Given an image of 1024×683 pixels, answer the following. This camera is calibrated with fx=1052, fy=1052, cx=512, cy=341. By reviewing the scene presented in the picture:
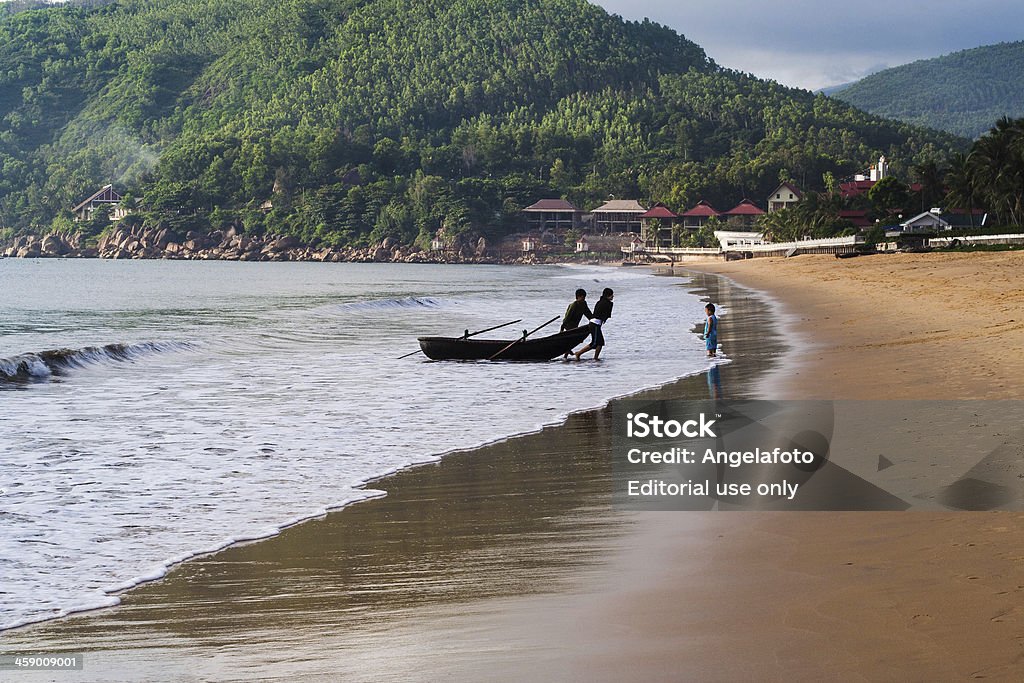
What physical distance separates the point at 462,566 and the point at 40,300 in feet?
178

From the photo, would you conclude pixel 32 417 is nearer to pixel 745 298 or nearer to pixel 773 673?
pixel 773 673

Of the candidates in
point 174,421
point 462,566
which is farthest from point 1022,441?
point 174,421

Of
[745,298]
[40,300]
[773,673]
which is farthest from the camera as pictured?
[40,300]

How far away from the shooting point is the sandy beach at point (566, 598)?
461cm

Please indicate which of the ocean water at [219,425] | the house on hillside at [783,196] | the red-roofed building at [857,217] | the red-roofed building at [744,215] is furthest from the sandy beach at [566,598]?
the house on hillside at [783,196]

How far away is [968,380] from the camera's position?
12680mm

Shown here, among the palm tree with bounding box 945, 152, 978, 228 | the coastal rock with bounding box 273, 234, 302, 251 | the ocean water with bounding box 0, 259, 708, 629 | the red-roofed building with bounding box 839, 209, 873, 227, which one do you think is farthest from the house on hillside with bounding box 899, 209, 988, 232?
the coastal rock with bounding box 273, 234, 302, 251

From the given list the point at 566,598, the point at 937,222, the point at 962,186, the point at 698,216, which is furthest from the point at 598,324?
the point at 698,216

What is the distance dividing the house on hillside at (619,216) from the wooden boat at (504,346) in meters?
163

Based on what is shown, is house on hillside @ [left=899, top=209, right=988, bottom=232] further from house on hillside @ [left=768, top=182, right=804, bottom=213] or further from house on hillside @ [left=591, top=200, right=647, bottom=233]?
house on hillside @ [left=591, top=200, right=647, bottom=233]

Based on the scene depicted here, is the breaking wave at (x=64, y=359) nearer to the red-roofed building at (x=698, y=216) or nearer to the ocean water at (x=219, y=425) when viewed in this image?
the ocean water at (x=219, y=425)

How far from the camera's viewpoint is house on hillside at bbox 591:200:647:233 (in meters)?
183

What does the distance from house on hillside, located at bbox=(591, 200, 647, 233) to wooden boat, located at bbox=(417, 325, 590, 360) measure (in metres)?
163

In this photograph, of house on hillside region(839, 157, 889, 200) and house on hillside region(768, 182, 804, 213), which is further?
house on hillside region(768, 182, 804, 213)
